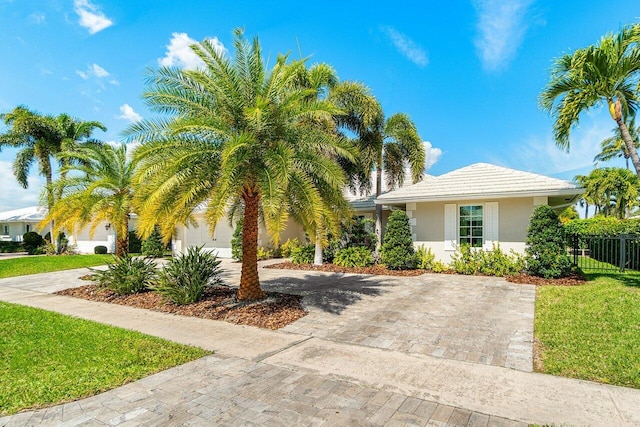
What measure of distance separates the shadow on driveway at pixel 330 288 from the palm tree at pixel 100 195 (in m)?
6.03

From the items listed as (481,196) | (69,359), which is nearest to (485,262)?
(481,196)

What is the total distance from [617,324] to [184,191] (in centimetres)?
931

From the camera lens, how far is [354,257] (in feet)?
51.4

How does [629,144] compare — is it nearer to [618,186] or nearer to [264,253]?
[264,253]

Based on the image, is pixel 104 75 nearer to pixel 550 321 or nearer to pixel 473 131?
pixel 550 321

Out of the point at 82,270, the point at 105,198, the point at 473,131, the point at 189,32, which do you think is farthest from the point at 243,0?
the point at 82,270

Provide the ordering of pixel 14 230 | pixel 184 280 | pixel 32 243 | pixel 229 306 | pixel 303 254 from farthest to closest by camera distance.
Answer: pixel 14 230, pixel 32 243, pixel 303 254, pixel 184 280, pixel 229 306

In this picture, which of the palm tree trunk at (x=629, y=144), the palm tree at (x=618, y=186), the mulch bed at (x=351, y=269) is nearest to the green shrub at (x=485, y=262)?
the mulch bed at (x=351, y=269)

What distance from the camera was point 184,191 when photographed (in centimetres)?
763

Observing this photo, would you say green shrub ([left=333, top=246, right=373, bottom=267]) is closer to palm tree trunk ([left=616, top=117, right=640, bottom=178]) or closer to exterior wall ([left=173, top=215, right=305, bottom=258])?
exterior wall ([left=173, top=215, right=305, bottom=258])

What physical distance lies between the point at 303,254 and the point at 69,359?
12.3 m

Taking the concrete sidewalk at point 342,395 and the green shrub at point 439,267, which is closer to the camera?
the concrete sidewalk at point 342,395

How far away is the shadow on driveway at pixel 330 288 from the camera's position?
9055 mm

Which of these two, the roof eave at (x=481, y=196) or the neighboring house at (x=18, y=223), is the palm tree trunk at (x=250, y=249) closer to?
the roof eave at (x=481, y=196)
